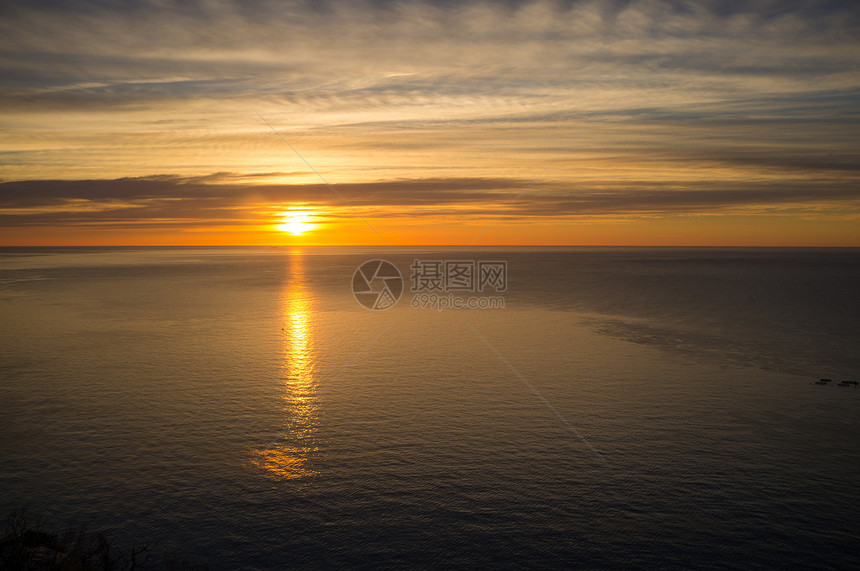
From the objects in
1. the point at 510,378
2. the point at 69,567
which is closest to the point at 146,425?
the point at 69,567

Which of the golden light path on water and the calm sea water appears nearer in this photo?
the calm sea water

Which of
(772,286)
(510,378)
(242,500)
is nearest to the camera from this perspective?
(242,500)

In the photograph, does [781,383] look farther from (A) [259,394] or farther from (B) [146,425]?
(B) [146,425]

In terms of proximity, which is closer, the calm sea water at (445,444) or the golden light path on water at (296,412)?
the calm sea water at (445,444)

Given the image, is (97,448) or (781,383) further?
(781,383)
